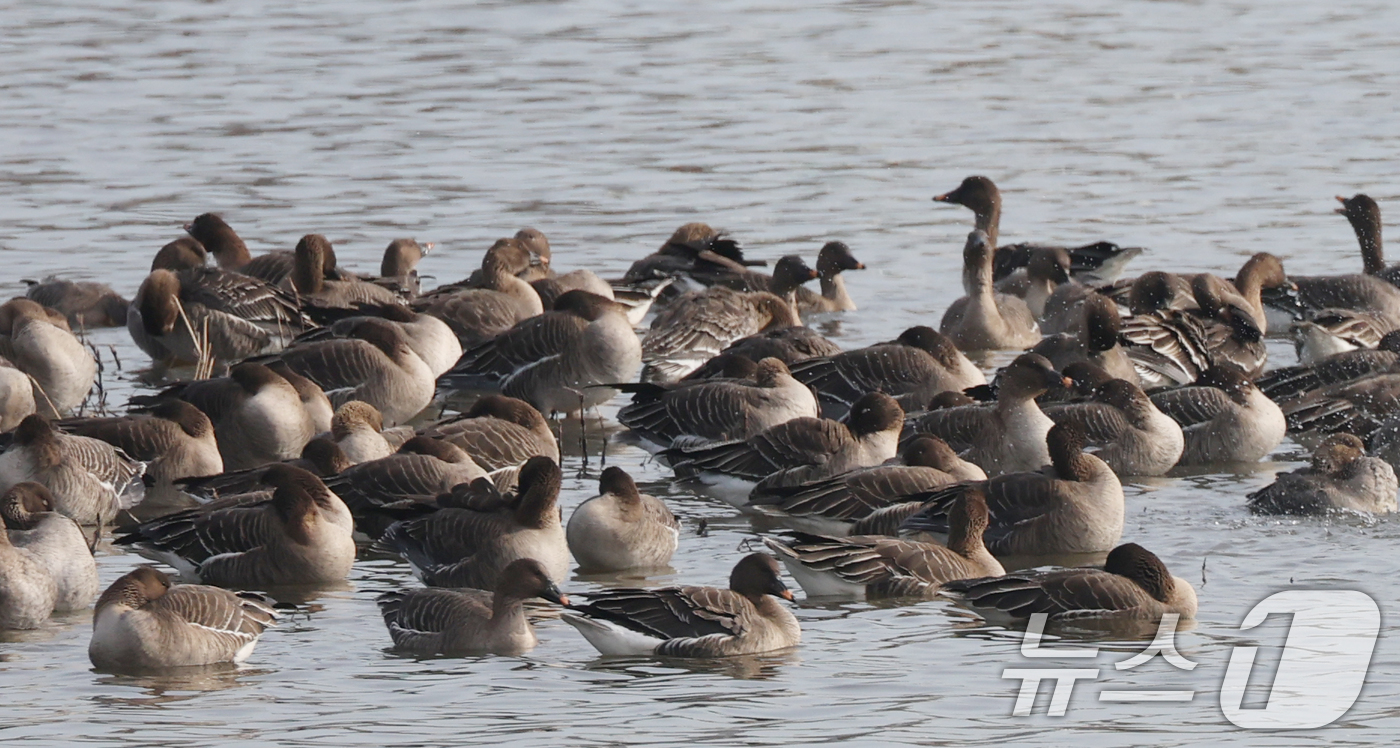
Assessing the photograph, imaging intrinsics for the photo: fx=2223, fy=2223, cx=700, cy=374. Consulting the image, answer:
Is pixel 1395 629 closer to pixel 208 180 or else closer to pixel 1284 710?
pixel 1284 710

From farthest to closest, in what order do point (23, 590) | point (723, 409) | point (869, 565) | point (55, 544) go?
point (723, 409), point (869, 565), point (55, 544), point (23, 590)

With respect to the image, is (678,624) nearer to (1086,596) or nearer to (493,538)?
(493,538)

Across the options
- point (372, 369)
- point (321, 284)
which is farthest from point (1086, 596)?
point (321, 284)

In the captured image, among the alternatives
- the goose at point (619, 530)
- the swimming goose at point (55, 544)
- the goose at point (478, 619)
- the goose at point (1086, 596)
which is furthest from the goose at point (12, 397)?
the goose at point (1086, 596)

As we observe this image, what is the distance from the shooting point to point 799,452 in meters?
15.1

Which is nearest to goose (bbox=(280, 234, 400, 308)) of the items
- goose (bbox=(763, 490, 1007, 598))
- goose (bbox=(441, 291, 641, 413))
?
goose (bbox=(441, 291, 641, 413))

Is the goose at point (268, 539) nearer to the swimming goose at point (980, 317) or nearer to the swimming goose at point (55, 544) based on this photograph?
the swimming goose at point (55, 544)

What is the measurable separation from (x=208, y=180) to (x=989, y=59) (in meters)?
14.5

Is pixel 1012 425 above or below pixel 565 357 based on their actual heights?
below

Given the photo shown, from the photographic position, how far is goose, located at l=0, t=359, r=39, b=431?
16.4 metres

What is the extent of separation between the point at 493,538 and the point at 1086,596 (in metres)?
3.38

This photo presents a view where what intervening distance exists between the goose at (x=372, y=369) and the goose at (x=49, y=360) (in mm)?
1555

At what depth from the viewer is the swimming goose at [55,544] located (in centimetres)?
1241

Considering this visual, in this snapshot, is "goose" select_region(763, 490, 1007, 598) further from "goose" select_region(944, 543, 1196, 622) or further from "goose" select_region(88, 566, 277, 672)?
"goose" select_region(88, 566, 277, 672)
